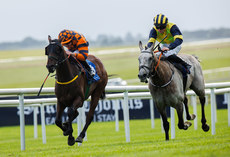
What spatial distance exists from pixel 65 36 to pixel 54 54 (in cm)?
78

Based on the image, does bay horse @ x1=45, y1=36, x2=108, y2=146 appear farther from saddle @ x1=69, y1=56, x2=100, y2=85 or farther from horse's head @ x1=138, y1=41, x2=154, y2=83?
horse's head @ x1=138, y1=41, x2=154, y2=83

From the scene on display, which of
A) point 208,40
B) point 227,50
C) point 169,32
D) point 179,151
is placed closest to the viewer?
point 179,151

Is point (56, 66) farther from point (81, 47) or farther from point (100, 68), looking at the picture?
point (100, 68)

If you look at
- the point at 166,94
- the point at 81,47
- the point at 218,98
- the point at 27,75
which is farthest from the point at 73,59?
the point at 27,75

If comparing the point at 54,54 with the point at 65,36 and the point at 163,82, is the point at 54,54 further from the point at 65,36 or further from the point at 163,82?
the point at 163,82

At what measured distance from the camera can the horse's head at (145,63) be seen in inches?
267

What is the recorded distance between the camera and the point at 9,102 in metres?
9.74

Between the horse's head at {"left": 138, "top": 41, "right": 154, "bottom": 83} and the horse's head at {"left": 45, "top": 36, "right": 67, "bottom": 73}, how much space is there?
110cm

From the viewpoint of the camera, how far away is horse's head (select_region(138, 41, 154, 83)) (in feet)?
22.3

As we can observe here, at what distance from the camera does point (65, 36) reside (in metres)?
7.44

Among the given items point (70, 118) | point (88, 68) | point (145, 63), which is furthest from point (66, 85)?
point (145, 63)

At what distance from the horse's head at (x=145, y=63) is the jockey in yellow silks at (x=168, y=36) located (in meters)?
0.54

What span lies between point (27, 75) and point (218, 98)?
31436mm

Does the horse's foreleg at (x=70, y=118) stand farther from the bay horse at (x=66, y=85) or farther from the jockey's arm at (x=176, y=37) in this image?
the jockey's arm at (x=176, y=37)
